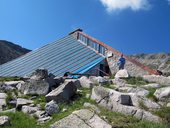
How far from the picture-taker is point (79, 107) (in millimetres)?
10070

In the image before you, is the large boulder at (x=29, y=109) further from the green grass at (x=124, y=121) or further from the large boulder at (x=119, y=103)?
the green grass at (x=124, y=121)

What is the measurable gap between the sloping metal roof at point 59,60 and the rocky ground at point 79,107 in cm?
1177

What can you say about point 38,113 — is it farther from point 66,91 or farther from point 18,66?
point 18,66

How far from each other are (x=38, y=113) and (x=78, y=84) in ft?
12.8

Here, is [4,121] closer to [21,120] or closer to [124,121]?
[21,120]

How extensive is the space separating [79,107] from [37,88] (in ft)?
9.79

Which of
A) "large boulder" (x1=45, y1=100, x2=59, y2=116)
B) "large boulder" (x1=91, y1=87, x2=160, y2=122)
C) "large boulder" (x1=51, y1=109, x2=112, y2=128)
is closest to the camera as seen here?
"large boulder" (x1=51, y1=109, x2=112, y2=128)

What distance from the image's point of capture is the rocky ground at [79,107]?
28.7 feet

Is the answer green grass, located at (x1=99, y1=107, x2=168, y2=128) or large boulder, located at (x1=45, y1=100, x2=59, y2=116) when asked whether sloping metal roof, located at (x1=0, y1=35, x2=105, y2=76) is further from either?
green grass, located at (x1=99, y1=107, x2=168, y2=128)

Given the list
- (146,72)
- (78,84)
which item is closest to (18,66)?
(146,72)

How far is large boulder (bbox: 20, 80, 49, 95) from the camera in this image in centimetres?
1238

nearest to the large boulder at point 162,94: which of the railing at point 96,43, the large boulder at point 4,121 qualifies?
the large boulder at point 4,121

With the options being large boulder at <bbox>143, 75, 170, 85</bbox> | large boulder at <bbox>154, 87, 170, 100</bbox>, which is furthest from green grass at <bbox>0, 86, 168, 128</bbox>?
large boulder at <bbox>143, 75, 170, 85</bbox>

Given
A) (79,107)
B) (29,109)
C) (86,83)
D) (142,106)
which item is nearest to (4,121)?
(29,109)
